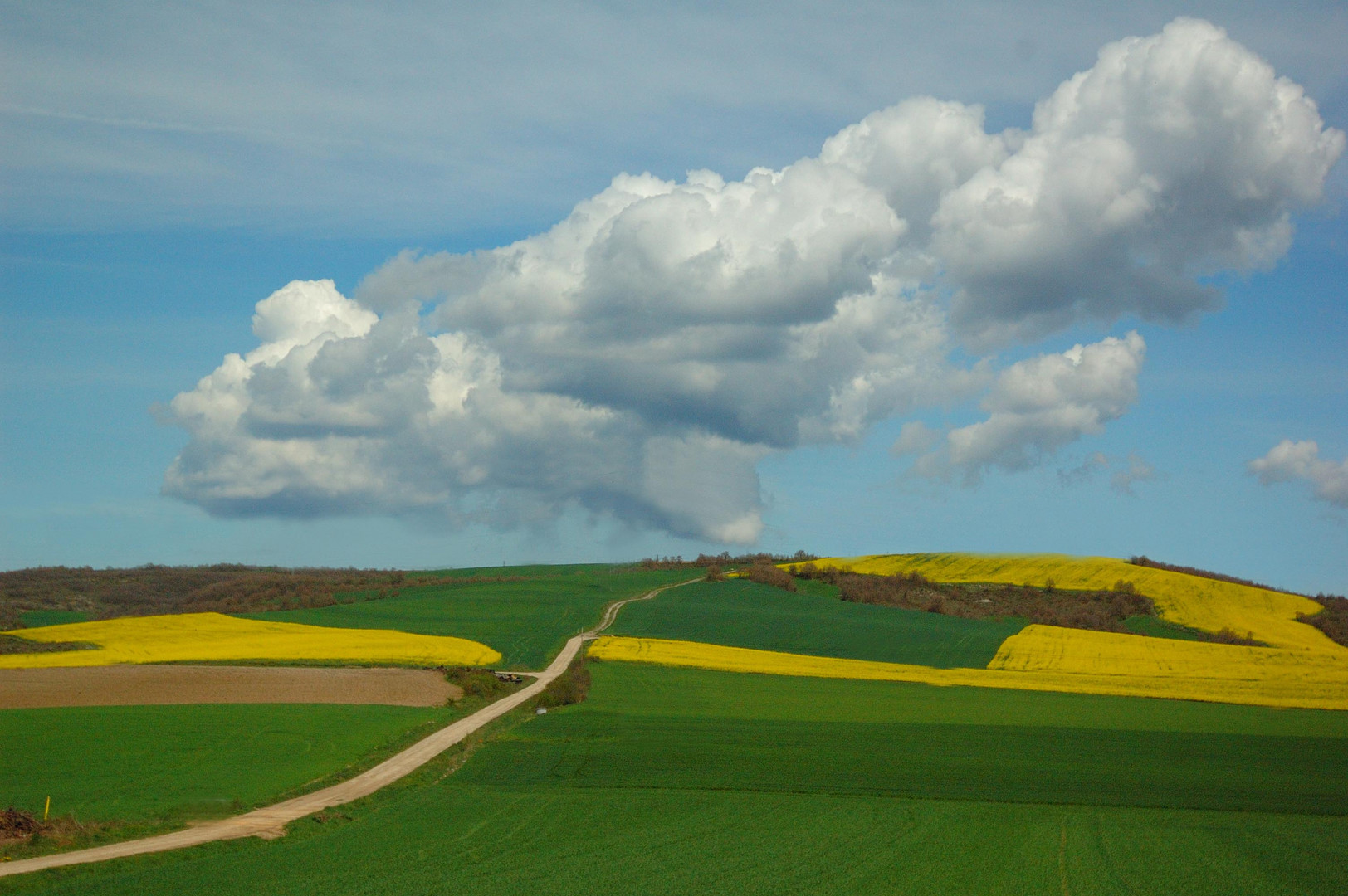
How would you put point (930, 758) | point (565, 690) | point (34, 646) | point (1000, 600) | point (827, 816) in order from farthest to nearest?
point (1000, 600) → point (34, 646) → point (565, 690) → point (930, 758) → point (827, 816)

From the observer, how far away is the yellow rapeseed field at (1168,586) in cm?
7812

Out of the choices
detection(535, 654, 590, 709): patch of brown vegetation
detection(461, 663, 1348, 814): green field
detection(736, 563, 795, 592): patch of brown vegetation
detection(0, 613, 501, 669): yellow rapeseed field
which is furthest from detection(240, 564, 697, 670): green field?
detection(461, 663, 1348, 814): green field

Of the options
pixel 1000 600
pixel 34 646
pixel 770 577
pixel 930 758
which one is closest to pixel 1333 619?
pixel 1000 600

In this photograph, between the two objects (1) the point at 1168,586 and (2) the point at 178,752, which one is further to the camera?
(1) the point at 1168,586

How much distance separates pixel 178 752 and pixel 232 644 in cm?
3416

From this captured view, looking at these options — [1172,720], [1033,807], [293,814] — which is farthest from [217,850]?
[1172,720]

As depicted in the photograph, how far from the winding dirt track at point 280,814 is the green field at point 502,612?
22.4 metres

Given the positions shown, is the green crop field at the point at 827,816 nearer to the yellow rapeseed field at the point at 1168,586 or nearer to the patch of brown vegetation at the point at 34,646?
the patch of brown vegetation at the point at 34,646

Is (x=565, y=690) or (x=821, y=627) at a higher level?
(x=821, y=627)

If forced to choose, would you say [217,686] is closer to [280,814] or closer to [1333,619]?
[280,814]

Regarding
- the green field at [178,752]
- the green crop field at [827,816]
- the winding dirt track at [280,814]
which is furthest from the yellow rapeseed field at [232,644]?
the green crop field at [827,816]

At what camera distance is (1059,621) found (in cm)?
8206

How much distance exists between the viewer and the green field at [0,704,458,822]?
24859 millimetres

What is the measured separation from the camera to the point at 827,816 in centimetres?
2417
